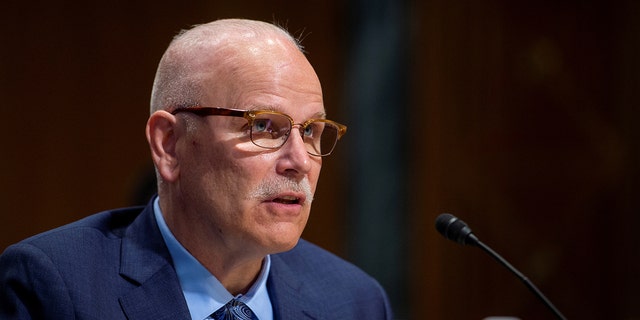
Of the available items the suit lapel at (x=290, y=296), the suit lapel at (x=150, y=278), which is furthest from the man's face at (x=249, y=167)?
the suit lapel at (x=290, y=296)

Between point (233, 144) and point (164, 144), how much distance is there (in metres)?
0.20

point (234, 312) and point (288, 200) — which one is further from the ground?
point (288, 200)

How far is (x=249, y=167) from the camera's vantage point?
1896 millimetres

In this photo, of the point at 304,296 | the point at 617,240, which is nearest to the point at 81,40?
the point at 304,296

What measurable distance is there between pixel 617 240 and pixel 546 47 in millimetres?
1425

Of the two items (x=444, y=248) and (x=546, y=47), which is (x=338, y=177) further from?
(x=546, y=47)

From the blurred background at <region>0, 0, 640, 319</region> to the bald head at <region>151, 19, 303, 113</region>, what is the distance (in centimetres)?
266

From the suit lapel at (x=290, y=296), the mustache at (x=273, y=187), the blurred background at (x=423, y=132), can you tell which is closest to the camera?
the mustache at (x=273, y=187)

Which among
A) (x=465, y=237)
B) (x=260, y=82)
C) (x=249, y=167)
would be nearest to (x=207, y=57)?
(x=260, y=82)

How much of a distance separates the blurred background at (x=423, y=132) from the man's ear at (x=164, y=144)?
2.66 metres

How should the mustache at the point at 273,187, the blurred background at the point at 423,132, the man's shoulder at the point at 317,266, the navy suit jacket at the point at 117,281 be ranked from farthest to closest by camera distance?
the blurred background at the point at 423,132
the man's shoulder at the point at 317,266
the mustache at the point at 273,187
the navy suit jacket at the point at 117,281

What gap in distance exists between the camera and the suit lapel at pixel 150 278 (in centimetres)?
190

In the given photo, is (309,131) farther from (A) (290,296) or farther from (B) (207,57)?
(A) (290,296)

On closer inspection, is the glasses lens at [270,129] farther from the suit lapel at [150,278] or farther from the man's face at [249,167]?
the suit lapel at [150,278]
